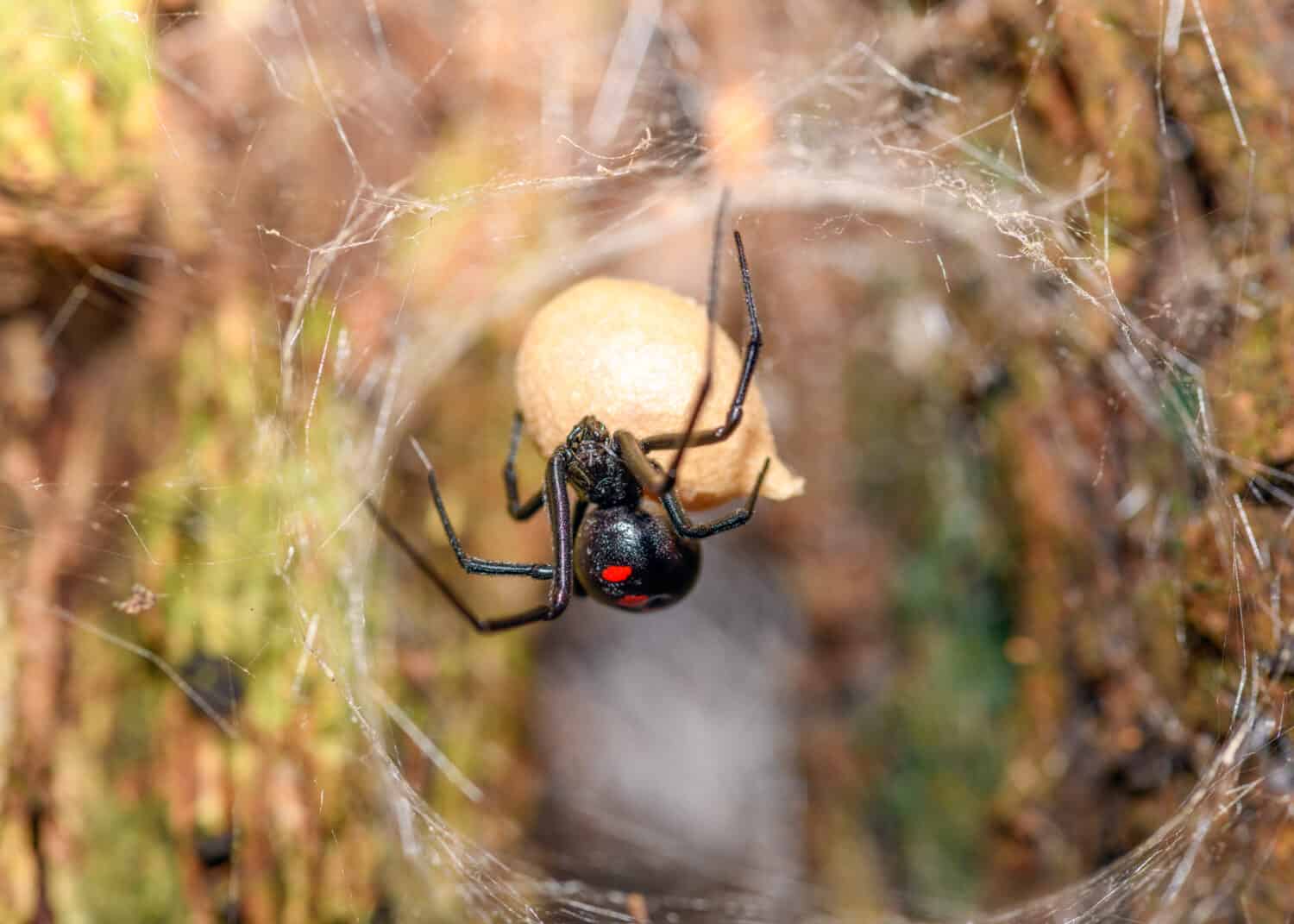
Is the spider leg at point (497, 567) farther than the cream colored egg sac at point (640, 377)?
Yes

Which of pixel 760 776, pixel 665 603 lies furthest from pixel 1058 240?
pixel 760 776

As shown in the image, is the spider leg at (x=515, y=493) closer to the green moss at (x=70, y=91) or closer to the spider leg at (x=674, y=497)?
the spider leg at (x=674, y=497)

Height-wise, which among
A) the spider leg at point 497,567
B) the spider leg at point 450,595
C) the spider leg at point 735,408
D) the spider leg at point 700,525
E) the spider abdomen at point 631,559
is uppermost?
the spider leg at point 735,408

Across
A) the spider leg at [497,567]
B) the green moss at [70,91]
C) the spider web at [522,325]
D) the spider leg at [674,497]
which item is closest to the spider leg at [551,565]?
the spider leg at [497,567]

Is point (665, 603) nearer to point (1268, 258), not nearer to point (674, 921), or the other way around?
point (674, 921)

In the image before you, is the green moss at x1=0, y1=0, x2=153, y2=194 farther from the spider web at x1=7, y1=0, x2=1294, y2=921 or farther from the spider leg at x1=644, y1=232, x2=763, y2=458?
the spider leg at x1=644, y1=232, x2=763, y2=458

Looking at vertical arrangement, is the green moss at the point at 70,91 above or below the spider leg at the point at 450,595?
above

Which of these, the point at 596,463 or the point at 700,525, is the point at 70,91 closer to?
the point at 596,463
